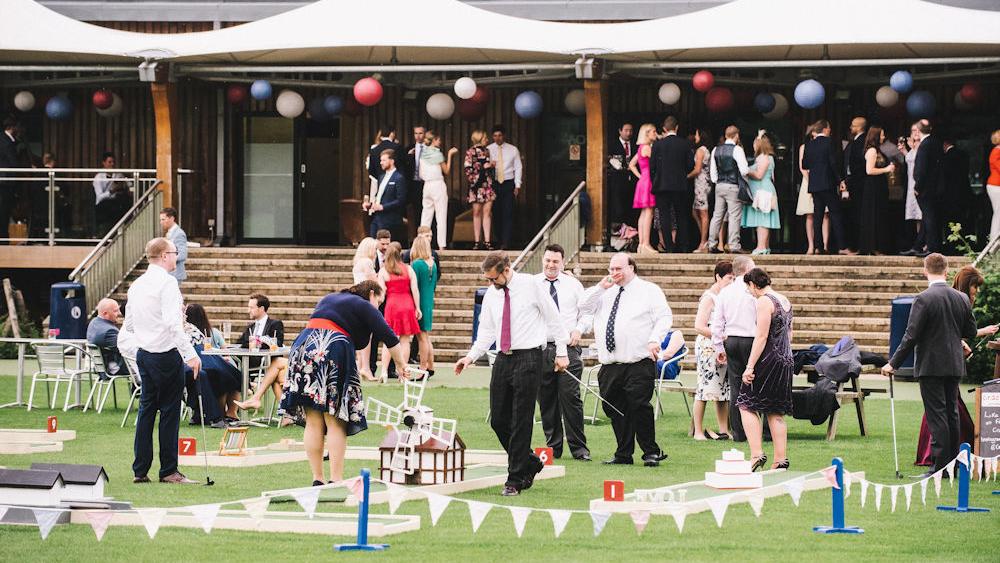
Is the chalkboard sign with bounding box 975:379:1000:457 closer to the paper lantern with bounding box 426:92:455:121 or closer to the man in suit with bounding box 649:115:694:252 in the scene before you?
the man in suit with bounding box 649:115:694:252

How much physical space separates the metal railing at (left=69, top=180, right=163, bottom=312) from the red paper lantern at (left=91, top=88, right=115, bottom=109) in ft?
7.93

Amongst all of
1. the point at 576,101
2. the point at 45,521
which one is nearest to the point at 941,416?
the point at 45,521

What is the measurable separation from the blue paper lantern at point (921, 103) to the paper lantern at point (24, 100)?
44.2ft

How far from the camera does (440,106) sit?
2533 cm

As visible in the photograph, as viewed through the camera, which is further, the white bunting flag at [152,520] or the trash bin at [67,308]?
the trash bin at [67,308]

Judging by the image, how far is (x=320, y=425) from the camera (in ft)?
35.3

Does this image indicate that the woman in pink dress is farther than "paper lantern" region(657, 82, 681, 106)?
No

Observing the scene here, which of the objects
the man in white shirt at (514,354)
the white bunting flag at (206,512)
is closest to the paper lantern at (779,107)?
the man in white shirt at (514,354)

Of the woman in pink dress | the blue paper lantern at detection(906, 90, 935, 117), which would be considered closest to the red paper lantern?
the woman in pink dress

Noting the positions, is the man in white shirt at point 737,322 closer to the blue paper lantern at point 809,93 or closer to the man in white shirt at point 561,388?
the man in white shirt at point 561,388

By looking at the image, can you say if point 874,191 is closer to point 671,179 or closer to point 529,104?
point 671,179

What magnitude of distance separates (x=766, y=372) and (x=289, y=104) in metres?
14.7

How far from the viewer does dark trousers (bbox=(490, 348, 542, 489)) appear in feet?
36.4

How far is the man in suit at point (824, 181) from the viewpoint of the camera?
22.1 metres
